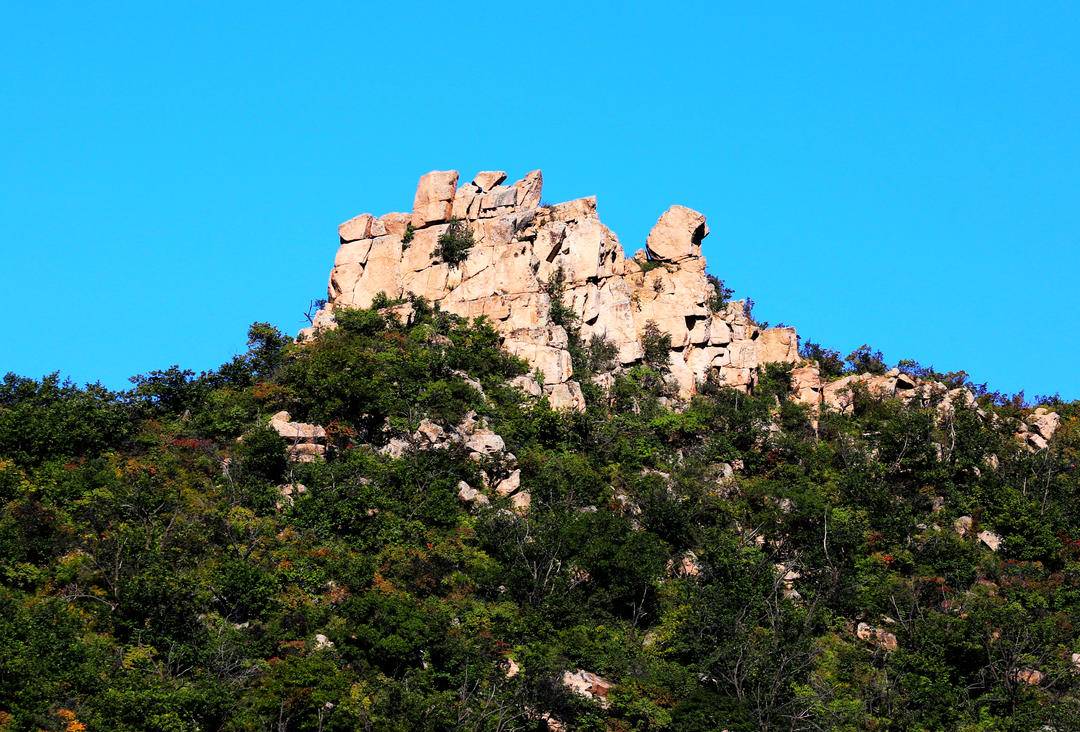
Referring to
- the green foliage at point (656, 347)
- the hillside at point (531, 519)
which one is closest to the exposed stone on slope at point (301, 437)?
the hillside at point (531, 519)

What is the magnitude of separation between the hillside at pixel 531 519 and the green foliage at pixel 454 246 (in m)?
0.17

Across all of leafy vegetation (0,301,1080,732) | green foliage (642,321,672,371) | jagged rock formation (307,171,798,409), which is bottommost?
leafy vegetation (0,301,1080,732)

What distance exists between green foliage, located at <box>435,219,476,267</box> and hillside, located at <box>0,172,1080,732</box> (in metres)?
0.17

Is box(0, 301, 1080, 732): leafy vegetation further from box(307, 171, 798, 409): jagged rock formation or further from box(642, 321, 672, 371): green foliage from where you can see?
box(307, 171, 798, 409): jagged rock formation

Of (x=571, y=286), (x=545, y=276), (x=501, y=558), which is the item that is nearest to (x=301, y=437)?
(x=501, y=558)

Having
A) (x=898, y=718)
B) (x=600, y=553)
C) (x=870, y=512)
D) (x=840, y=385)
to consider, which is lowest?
(x=898, y=718)

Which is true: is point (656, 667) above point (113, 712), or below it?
above

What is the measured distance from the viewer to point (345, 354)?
64.7m

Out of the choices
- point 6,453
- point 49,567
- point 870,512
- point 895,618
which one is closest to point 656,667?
point 895,618

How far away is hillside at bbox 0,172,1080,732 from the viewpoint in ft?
165

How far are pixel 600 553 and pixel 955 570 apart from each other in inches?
472

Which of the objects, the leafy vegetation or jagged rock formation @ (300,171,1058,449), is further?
jagged rock formation @ (300,171,1058,449)

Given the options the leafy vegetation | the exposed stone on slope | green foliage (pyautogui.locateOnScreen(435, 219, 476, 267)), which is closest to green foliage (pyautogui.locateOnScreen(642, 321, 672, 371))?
the leafy vegetation

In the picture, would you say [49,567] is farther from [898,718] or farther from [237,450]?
[898,718]
